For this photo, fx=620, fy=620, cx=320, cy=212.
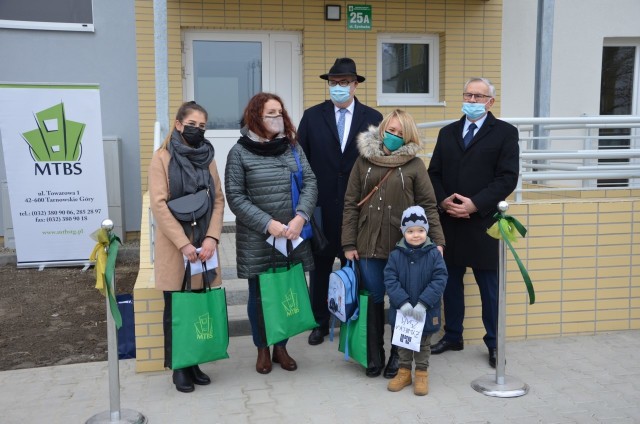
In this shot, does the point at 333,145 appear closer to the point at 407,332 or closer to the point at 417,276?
the point at 417,276

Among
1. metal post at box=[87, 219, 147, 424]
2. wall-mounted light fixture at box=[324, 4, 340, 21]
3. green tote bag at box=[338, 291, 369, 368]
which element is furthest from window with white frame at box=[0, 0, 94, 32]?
green tote bag at box=[338, 291, 369, 368]

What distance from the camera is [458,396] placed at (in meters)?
3.78

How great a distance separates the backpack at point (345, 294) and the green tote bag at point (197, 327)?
72 centimetres

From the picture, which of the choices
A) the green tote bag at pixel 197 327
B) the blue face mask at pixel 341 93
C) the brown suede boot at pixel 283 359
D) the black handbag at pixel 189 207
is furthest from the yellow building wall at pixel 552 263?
the blue face mask at pixel 341 93

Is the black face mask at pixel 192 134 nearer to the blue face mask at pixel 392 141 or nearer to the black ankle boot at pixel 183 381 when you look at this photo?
the blue face mask at pixel 392 141

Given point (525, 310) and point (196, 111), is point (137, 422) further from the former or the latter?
point (525, 310)

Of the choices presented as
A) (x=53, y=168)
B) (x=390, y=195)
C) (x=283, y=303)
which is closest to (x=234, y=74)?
(x=53, y=168)

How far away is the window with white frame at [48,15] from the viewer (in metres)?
7.49

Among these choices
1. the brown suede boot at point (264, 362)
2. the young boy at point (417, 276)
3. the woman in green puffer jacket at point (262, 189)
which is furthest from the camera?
the brown suede boot at point (264, 362)

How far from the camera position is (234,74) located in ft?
26.0

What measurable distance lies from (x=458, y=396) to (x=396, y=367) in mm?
453

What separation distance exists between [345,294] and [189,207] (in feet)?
3.64

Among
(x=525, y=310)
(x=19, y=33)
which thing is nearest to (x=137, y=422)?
(x=525, y=310)

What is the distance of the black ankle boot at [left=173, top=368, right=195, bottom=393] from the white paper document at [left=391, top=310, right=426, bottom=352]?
1302mm
